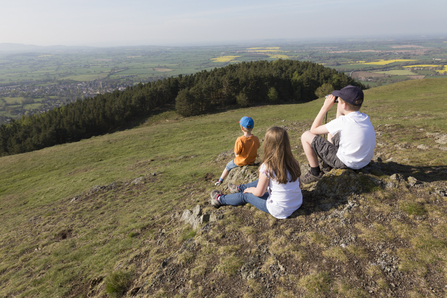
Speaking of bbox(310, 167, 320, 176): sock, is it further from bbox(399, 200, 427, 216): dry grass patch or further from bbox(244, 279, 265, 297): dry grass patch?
bbox(244, 279, 265, 297): dry grass patch

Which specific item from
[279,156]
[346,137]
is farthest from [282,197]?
[346,137]

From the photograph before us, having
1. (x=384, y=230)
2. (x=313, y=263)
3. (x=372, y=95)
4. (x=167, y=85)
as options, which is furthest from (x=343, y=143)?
(x=167, y=85)

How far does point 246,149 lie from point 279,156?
4.46 metres

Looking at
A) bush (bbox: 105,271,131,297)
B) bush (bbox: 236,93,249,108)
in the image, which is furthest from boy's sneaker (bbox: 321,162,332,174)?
bush (bbox: 236,93,249,108)

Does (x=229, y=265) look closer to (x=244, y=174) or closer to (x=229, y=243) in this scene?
(x=229, y=243)

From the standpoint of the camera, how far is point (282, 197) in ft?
20.5

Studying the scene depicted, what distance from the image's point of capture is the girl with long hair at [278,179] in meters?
5.84

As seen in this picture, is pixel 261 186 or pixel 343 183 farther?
pixel 343 183

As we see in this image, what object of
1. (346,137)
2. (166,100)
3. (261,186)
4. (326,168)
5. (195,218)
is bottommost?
(166,100)

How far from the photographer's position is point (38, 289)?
7.46 metres

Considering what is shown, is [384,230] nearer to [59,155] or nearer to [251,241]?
[251,241]

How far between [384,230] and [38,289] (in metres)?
11.1

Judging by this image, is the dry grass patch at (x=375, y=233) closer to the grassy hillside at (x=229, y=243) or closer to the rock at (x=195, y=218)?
the grassy hillside at (x=229, y=243)

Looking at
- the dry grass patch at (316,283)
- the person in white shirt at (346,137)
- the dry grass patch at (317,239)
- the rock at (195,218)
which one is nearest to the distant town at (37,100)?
the rock at (195,218)
